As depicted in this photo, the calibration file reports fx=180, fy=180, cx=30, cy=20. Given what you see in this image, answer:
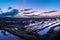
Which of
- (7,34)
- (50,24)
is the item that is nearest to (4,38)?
(7,34)

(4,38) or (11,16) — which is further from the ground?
(11,16)

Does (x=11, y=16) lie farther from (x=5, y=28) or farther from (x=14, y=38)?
(x=14, y=38)

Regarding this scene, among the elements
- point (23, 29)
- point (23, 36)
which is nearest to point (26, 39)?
point (23, 36)

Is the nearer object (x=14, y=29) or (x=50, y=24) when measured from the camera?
(x=14, y=29)

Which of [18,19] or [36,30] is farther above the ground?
[18,19]

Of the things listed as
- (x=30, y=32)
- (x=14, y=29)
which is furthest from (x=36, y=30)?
(x=14, y=29)

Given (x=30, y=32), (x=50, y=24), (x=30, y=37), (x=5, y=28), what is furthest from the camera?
(x=50, y=24)

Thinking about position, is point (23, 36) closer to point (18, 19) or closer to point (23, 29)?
point (23, 29)

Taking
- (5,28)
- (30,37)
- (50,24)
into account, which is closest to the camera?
(30,37)

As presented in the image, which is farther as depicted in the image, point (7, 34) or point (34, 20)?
point (34, 20)

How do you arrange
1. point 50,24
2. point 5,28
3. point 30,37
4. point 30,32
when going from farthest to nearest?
point 50,24 → point 5,28 → point 30,32 → point 30,37
